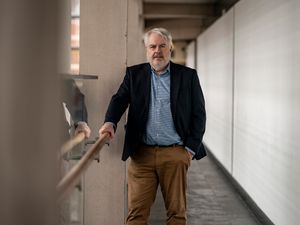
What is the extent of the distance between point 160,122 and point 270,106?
1.69 meters

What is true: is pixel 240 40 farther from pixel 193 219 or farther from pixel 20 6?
pixel 20 6

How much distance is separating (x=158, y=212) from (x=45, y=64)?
4.07m

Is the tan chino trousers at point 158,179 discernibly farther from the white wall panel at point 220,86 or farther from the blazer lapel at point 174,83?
the white wall panel at point 220,86

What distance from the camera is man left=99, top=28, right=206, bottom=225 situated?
2887mm

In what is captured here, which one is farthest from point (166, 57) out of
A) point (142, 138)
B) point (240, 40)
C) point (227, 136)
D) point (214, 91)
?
point (214, 91)

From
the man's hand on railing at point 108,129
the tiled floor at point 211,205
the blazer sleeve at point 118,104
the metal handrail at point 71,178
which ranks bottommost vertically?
the tiled floor at point 211,205

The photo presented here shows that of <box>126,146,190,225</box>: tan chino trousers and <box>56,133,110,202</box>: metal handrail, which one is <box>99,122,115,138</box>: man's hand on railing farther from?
<box>56,133,110,202</box>: metal handrail

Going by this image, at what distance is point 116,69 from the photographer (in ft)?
11.4

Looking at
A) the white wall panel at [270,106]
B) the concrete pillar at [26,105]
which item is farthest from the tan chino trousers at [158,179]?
the concrete pillar at [26,105]

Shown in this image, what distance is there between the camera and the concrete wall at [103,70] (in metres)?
3.47

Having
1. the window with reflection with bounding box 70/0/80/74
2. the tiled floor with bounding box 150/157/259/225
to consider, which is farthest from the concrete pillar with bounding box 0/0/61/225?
the tiled floor with bounding box 150/157/259/225

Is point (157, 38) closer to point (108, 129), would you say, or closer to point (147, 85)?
point (147, 85)

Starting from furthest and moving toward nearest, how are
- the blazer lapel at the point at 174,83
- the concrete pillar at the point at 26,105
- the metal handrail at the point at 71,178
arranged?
the blazer lapel at the point at 174,83 → the metal handrail at the point at 71,178 → the concrete pillar at the point at 26,105

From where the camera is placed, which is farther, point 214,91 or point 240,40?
point 214,91
